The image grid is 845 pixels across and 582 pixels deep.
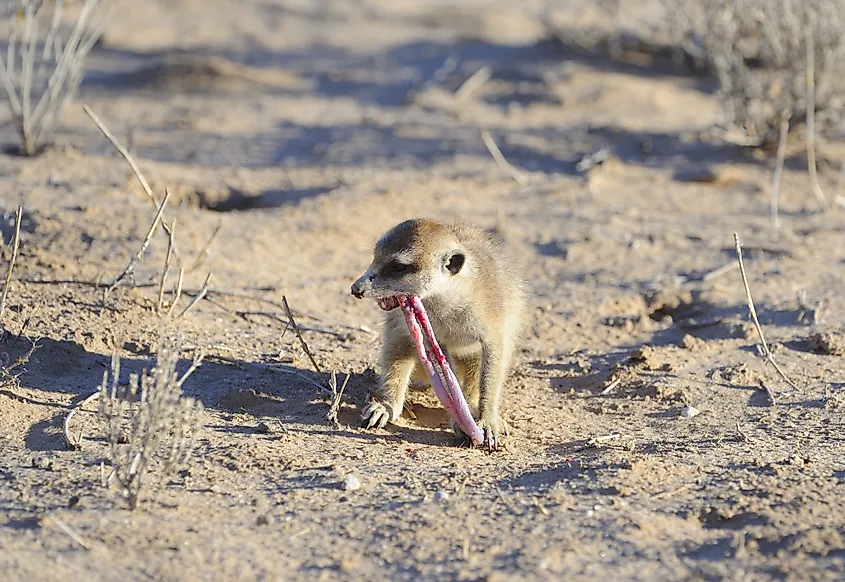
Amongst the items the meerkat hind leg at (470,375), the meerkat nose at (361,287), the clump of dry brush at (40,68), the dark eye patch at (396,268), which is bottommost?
the meerkat hind leg at (470,375)

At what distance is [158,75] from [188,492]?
7858mm

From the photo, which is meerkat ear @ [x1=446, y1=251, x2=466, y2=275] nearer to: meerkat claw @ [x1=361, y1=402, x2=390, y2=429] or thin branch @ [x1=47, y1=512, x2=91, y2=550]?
meerkat claw @ [x1=361, y1=402, x2=390, y2=429]

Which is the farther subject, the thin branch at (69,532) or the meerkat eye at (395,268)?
the meerkat eye at (395,268)

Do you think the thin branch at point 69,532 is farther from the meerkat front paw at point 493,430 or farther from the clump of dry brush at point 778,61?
the clump of dry brush at point 778,61

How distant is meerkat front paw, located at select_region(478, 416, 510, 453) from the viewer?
427 centimetres

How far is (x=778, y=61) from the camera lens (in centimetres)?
833

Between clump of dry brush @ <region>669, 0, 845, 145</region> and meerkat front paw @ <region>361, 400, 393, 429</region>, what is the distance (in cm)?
496

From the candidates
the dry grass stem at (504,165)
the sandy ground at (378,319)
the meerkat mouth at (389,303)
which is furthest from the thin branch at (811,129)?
the meerkat mouth at (389,303)

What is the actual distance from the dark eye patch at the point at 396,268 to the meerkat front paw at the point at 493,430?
682 mm

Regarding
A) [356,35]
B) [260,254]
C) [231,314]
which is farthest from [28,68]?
[356,35]

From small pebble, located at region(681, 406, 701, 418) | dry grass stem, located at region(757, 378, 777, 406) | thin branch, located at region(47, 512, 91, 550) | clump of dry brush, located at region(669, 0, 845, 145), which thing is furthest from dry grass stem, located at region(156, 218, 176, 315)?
clump of dry brush, located at region(669, 0, 845, 145)

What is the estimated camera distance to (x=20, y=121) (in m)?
7.98

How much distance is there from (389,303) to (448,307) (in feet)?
0.88

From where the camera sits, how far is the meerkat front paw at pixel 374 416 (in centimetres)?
441
